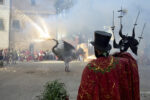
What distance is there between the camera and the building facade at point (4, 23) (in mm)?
21206

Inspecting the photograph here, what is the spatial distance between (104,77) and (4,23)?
72.2ft

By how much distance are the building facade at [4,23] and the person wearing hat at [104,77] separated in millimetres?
21389

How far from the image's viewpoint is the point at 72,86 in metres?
6.37

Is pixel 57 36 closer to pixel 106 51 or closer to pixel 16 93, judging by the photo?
pixel 16 93

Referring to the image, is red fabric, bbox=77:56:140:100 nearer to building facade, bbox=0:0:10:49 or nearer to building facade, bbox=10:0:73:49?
building facade, bbox=10:0:73:49

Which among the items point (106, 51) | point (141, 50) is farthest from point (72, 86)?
point (141, 50)

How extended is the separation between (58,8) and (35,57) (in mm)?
10374

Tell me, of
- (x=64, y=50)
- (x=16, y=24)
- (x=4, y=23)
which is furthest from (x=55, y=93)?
(x=16, y=24)

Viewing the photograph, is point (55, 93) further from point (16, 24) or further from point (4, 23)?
point (16, 24)

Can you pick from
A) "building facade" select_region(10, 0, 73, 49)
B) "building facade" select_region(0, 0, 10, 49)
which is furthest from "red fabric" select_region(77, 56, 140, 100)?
"building facade" select_region(0, 0, 10, 49)

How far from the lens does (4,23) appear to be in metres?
21.4

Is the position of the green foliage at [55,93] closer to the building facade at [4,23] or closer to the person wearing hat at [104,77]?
the person wearing hat at [104,77]

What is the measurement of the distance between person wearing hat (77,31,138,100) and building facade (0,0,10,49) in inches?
842

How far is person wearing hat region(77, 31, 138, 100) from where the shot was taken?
1.92 metres
